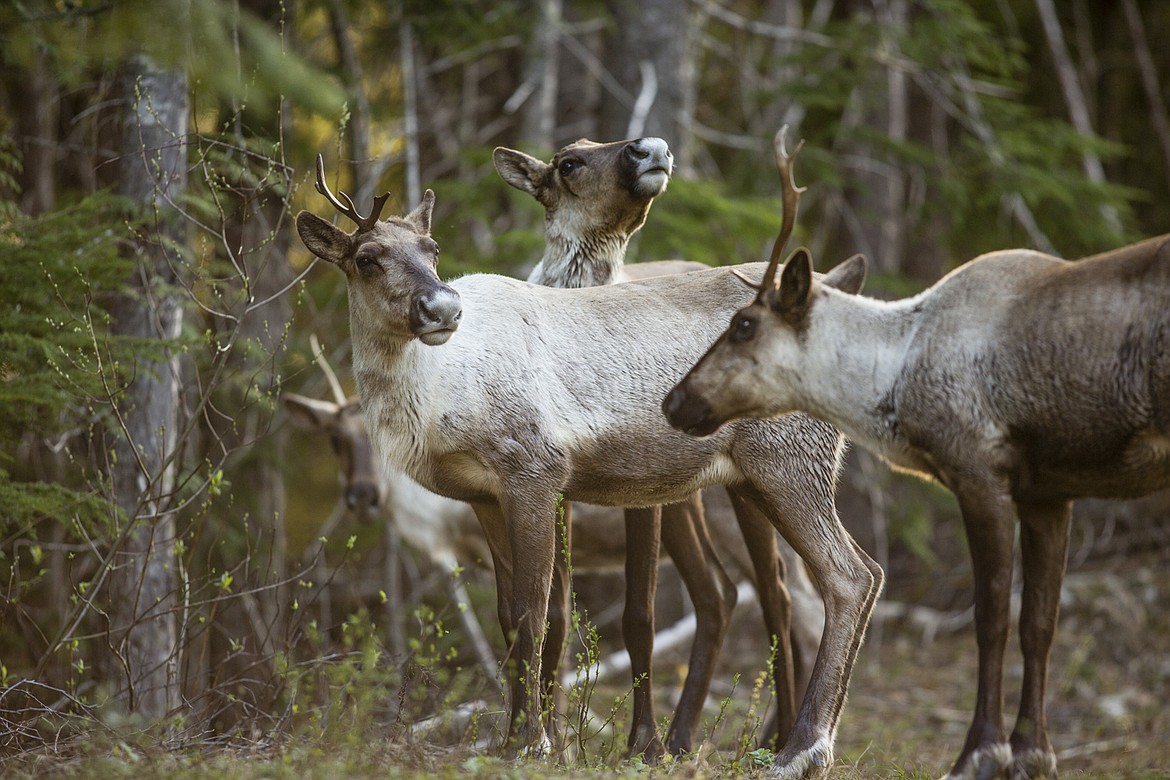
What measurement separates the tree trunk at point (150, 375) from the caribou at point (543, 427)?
5.14ft

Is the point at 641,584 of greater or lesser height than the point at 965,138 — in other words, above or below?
below

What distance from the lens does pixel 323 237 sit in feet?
18.4

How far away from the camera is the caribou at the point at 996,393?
4375 mm

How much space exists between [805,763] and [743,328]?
6.07 feet

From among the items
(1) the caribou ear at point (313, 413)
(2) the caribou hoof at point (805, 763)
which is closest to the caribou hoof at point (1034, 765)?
(2) the caribou hoof at point (805, 763)

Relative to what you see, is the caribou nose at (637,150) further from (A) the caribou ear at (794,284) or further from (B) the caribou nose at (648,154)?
(A) the caribou ear at (794,284)

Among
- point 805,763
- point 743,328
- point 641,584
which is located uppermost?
point 743,328

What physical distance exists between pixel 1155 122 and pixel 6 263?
11251 millimetres

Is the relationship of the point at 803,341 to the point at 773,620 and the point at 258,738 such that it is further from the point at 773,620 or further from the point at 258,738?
the point at 258,738

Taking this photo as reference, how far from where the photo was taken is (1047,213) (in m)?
11.4

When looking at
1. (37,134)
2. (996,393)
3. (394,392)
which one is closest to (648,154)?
(394,392)

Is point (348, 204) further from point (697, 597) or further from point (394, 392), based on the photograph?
→ point (697, 597)

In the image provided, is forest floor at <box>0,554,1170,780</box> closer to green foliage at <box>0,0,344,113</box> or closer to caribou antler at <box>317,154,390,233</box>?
caribou antler at <box>317,154,390,233</box>

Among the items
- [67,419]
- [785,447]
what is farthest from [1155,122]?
[67,419]
